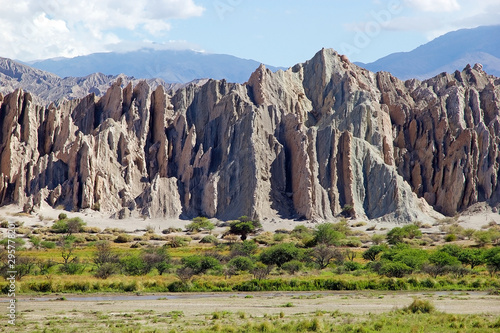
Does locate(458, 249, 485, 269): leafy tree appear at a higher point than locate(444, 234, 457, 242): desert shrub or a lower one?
lower

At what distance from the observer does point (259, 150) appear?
330ft

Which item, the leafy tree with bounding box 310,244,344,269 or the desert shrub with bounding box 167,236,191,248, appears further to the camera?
the desert shrub with bounding box 167,236,191,248

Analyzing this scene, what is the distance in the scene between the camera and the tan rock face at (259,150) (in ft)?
319

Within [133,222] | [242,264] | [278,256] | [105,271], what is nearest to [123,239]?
[133,222]

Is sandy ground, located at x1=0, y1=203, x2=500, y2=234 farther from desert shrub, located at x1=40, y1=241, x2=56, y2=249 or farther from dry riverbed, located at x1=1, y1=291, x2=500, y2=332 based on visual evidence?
dry riverbed, located at x1=1, y1=291, x2=500, y2=332

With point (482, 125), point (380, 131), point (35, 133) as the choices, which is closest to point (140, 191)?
point (35, 133)

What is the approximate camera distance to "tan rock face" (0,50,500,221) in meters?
97.1

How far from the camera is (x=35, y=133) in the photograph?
104188mm

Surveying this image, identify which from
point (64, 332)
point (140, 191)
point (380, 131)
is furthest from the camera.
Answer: point (380, 131)

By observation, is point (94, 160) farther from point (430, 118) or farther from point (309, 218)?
point (430, 118)

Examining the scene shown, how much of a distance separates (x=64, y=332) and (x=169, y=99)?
87.3 meters

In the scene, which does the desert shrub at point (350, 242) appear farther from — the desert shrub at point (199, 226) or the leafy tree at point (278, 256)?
the desert shrub at point (199, 226)

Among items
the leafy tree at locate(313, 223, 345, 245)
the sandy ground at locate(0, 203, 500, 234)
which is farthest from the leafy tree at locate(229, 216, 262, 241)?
the leafy tree at locate(313, 223, 345, 245)

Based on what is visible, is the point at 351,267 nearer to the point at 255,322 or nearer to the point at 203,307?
the point at 203,307
